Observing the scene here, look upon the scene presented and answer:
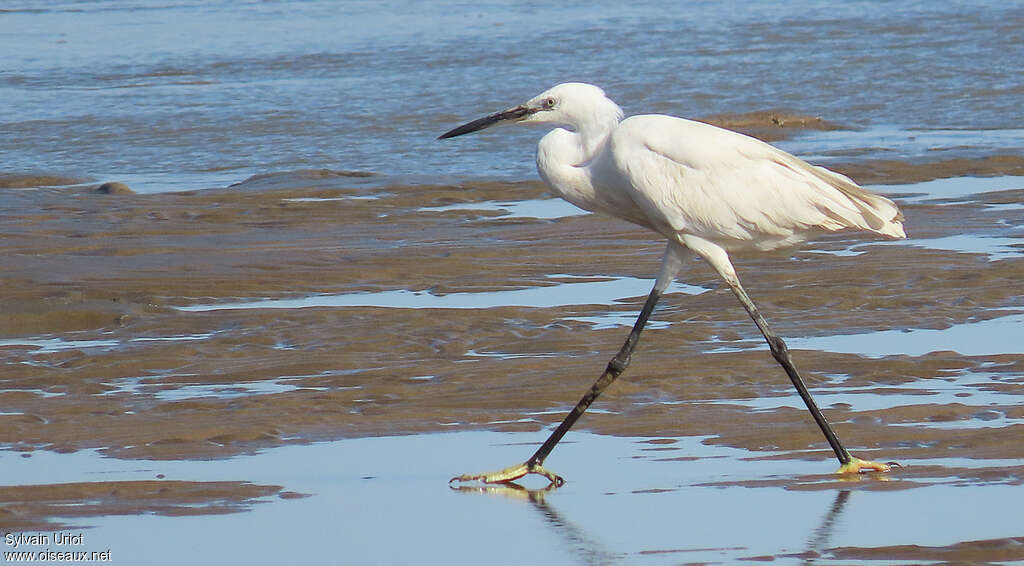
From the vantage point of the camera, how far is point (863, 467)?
6.14 m

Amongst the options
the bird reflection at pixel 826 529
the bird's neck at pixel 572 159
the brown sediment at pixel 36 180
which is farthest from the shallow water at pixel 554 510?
the brown sediment at pixel 36 180

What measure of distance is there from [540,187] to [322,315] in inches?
175

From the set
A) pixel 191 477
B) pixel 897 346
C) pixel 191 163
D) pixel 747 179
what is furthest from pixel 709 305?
pixel 191 163

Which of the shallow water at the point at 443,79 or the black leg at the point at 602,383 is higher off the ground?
the black leg at the point at 602,383

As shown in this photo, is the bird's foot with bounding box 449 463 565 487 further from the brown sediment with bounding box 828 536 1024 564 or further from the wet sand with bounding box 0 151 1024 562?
the brown sediment with bounding box 828 536 1024 564

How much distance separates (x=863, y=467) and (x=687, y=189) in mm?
1220

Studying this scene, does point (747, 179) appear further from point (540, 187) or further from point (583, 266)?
point (540, 187)

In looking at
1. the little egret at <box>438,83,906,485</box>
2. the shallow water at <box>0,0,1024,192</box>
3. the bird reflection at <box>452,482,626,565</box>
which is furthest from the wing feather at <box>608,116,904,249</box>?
the shallow water at <box>0,0,1024,192</box>

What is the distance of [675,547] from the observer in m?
5.29

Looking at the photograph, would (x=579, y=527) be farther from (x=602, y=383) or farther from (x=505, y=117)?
(x=505, y=117)

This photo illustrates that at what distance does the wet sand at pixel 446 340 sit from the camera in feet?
21.7

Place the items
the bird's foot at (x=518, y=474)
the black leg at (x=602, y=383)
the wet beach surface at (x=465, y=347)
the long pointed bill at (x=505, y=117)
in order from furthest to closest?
the long pointed bill at (x=505, y=117), the black leg at (x=602, y=383), the bird's foot at (x=518, y=474), the wet beach surface at (x=465, y=347)

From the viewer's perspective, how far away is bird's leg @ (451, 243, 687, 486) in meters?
6.33

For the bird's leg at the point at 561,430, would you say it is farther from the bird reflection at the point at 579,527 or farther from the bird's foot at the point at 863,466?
the bird's foot at the point at 863,466
